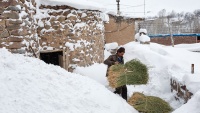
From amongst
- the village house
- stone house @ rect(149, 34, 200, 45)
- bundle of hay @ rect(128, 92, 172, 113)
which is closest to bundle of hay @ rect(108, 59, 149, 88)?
bundle of hay @ rect(128, 92, 172, 113)

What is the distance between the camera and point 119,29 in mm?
16766

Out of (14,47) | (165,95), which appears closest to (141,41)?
(165,95)

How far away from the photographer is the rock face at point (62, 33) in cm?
533

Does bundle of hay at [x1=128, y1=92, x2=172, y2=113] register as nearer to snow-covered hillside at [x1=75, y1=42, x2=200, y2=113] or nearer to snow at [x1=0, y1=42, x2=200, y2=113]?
snow at [x1=0, y1=42, x2=200, y2=113]

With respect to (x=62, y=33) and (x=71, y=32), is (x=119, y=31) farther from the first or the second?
(x=62, y=33)

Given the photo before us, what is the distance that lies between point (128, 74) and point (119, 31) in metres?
11.4

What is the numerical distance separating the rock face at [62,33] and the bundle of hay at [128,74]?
1830 millimetres

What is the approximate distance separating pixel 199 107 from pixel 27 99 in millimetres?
2485

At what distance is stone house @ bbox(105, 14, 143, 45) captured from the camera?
16297 mm

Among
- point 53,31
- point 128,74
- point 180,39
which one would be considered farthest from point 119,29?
point 180,39

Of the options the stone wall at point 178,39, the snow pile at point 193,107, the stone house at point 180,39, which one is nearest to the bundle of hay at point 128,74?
the snow pile at point 193,107

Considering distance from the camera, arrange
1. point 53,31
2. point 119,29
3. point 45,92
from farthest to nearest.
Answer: point 119,29 < point 53,31 < point 45,92

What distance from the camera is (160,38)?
1099 inches

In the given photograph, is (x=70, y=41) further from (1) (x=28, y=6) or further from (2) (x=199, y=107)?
(2) (x=199, y=107)
